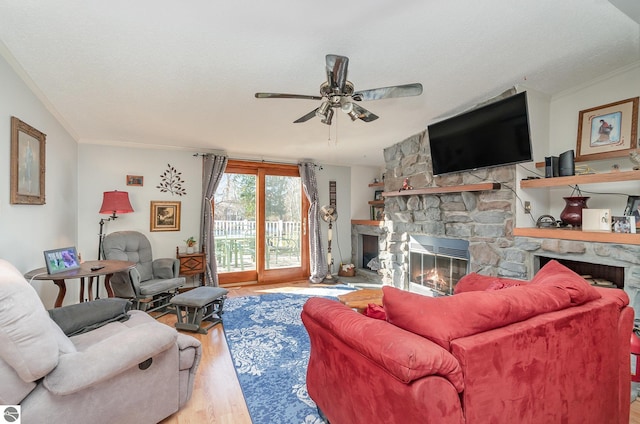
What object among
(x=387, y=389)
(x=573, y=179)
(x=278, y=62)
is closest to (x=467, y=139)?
(x=573, y=179)

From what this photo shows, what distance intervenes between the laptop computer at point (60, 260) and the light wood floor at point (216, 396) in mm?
1365

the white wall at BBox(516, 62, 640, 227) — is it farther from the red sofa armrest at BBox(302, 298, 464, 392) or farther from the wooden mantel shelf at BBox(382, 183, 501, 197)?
the red sofa armrest at BBox(302, 298, 464, 392)

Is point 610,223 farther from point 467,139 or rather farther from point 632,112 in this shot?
point 467,139

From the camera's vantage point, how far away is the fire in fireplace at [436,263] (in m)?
3.64

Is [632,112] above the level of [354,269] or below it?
above

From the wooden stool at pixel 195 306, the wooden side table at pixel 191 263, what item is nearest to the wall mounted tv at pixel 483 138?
the wooden stool at pixel 195 306

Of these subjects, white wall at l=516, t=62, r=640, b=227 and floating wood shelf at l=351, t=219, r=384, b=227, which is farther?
floating wood shelf at l=351, t=219, r=384, b=227

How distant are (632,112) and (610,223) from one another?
0.97 m

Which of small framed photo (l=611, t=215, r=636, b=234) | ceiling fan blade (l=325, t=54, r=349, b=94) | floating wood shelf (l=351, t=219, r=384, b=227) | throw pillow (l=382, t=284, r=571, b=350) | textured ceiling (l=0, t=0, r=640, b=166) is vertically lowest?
throw pillow (l=382, t=284, r=571, b=350)

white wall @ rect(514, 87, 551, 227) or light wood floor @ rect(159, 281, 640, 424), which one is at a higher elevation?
white wall @ rect(514, 87, 551, 227)

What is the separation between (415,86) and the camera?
2.08m

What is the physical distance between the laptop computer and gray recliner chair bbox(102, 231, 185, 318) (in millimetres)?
583

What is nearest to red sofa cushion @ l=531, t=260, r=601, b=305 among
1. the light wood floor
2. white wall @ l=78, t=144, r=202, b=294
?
the light wood floor

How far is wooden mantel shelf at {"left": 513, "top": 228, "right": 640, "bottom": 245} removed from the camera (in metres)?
2.18
